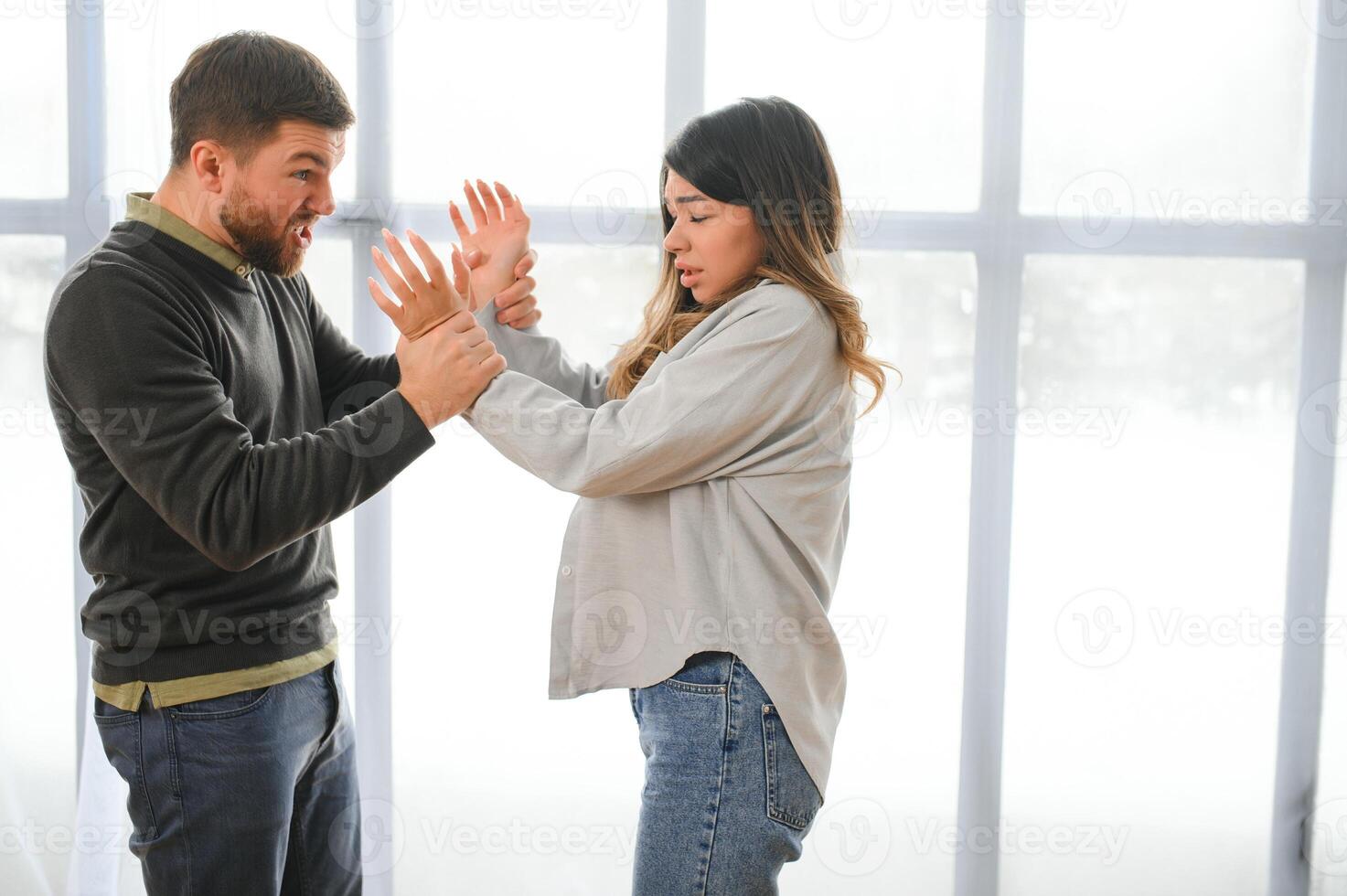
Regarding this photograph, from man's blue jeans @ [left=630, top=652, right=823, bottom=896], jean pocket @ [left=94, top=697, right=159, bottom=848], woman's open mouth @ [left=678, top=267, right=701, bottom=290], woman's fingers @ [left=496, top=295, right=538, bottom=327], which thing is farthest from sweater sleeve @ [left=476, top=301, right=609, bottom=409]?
jean pocket @ [left=94, top=697, right=159, bottom=848]

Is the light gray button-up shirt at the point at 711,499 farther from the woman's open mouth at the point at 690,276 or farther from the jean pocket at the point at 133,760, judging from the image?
the jean pocket at the point at 133,760

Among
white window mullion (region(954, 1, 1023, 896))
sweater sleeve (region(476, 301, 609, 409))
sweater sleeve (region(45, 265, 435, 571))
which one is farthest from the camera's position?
white window mullion (region(954, 1, 1023, 896))

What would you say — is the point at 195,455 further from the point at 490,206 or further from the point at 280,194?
the point at 490,206

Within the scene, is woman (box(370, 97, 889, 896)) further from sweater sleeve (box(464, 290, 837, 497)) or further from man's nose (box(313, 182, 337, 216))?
man's nose (box(313, 182, 337, 216))

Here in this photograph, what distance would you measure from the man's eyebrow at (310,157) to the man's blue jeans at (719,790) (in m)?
0.83

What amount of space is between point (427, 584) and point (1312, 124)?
190 cm

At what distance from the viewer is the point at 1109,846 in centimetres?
198

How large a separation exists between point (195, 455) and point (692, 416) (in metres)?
0.59

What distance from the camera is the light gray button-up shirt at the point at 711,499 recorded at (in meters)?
1.25

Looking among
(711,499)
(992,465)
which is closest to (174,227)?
(711,499)

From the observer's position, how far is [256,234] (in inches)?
51.7

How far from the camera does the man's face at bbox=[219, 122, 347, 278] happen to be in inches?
51.1

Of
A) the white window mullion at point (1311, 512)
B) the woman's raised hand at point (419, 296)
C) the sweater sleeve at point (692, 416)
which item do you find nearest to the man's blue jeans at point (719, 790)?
the sweater sleeve at point (692, 416)

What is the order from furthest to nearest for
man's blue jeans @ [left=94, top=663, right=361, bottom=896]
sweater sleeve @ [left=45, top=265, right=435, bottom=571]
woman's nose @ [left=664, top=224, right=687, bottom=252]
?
woman's nose @ [left=664, top=224, right=687, bottom=252] < man's blue jeans @ [left=94, top=663, right=361, bottom=896] < sweater sleeve @ [left=45, top=265, right=435, bottom=571]
